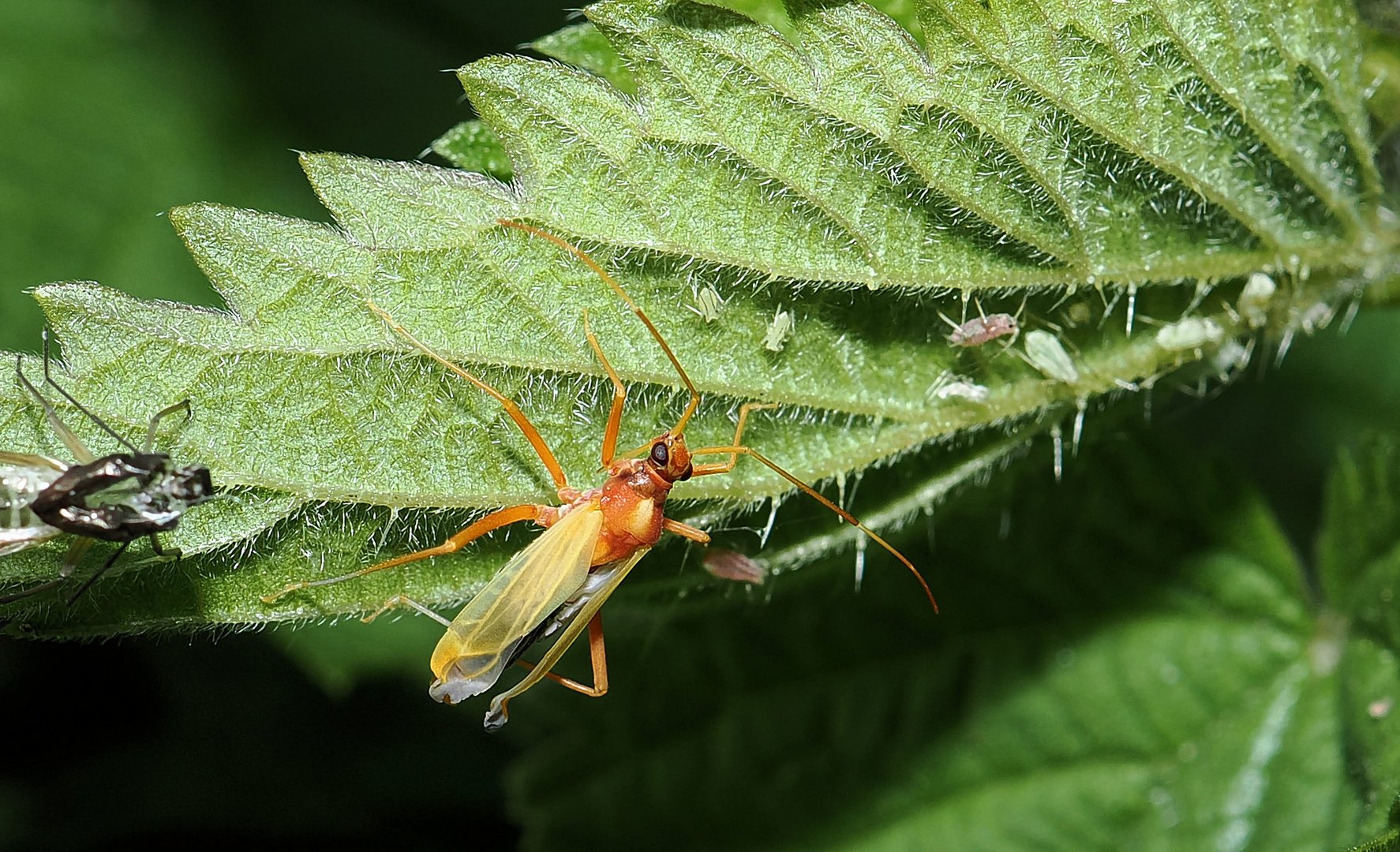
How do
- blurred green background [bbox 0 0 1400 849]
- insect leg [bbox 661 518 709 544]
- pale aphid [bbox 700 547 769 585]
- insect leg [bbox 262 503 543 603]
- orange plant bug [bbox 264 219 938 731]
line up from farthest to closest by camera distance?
1. blurred green background [bbox 0 0 1400 849]
2. pale aphid [bbox 700 547 769 585]
3. insect leg [bbox 661 518 709 544]
4. orange plant bug [bbox 264 219 938 731]
5. insect leg [bbox 262 503 543 603]

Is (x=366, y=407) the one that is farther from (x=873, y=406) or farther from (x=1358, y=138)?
(x=1358, y=138)

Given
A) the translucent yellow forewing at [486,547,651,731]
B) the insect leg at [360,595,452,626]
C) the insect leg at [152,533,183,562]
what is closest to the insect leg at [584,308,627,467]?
the translucent yellow forewing at [486,547,651,731]

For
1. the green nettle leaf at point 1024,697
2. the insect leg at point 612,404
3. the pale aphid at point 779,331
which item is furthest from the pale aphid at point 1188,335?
the insect leg at point 612,404

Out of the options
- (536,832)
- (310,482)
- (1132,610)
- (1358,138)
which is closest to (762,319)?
(310,482)

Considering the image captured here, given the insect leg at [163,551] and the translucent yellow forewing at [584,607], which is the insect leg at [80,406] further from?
the translucent yellow forewing at [584,607]

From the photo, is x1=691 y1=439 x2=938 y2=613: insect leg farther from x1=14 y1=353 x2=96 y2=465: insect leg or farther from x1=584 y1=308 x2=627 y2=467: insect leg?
x1=14 y1=353 x2=96 y2=465: insect leg

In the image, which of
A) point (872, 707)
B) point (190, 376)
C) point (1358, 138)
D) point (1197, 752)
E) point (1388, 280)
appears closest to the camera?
point (190, 376)

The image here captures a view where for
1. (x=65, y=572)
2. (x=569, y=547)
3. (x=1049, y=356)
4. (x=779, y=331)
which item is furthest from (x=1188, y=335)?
(x=65, y=572)

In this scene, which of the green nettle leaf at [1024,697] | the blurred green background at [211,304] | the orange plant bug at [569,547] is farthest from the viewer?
the blurred green background at [211,304]
